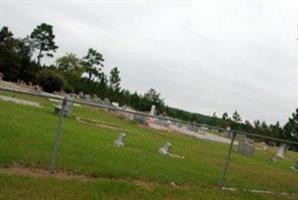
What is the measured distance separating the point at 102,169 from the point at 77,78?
83.6 meters

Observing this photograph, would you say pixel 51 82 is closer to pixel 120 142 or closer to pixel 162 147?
pixel 120 142

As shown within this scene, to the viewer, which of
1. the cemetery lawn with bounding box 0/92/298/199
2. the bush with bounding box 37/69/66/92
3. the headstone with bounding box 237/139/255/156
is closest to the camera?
the cemetery lawn with bounding box 0/92/298/199

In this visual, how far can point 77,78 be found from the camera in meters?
94.7

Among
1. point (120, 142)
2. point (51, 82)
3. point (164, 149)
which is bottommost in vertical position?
point (120, 142)

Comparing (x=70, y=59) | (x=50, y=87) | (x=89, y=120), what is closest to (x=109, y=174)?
(x=89, y=120)

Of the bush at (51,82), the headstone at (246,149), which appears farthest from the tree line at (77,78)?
the headstone at (246,149)

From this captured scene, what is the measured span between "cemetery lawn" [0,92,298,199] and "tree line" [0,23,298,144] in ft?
164

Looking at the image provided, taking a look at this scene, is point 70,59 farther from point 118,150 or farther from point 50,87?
point 118,150

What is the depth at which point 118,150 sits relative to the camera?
1630 centimetres

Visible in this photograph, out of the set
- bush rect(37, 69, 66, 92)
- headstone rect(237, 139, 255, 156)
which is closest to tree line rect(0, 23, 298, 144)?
bush rect(37, 69, 66, 92)

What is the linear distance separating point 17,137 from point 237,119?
7522 centimetres

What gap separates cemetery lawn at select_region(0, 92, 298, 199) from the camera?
9.56 metres

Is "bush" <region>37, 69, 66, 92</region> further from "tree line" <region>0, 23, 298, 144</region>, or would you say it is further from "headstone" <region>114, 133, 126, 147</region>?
"headstone" <region>114, 133, 126, 147</region>

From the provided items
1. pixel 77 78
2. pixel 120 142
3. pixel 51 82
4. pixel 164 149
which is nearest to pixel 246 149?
pixel 164 149
